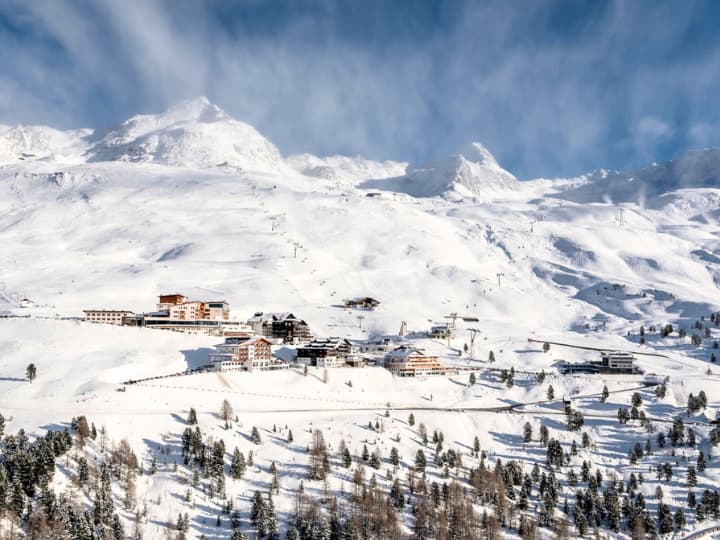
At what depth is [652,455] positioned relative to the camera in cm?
9862

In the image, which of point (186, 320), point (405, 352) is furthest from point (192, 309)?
point (405, 352)

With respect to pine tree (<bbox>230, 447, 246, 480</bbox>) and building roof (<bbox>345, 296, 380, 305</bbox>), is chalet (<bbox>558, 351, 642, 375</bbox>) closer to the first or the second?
building roof (<bbox>345, 296, 380, 305</bbox>)

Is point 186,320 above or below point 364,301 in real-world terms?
below

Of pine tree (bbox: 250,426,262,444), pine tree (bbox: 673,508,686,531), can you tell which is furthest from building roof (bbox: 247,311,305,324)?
pine tree (bbox: 673,508,686,531)

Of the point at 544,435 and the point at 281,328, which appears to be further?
the point at 281,328

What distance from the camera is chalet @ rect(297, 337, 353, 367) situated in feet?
408

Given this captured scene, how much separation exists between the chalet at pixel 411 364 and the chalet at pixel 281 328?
27247 millimetres

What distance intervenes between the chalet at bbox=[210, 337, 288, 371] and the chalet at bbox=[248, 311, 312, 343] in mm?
31667

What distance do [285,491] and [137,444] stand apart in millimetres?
18353

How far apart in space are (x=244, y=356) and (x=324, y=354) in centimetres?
1678

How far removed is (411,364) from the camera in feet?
423

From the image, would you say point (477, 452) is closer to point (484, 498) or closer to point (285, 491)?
point (484, 498)

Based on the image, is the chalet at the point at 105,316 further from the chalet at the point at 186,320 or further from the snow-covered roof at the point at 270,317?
the snow-covered roof at the point at 270,317

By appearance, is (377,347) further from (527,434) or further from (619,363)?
(527,434)
